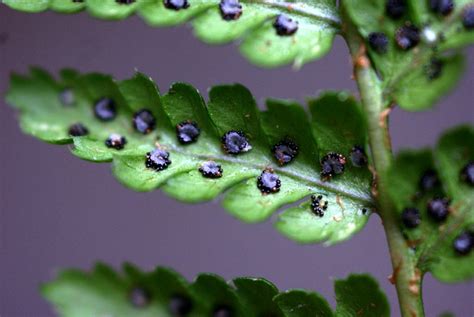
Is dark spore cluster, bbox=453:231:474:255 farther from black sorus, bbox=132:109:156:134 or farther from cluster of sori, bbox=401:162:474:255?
black sorus, bbox=132:109:156:134

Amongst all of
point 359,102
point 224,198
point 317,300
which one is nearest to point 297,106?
point 359,102

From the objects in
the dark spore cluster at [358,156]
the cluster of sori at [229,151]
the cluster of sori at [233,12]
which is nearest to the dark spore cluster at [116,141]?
the cluster of sori at [229,151]

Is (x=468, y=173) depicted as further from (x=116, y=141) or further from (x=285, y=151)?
(x=116, y=141)

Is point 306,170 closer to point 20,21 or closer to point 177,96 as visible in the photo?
Answer: point 177,96

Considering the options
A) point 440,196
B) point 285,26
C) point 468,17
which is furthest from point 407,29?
point 440,196

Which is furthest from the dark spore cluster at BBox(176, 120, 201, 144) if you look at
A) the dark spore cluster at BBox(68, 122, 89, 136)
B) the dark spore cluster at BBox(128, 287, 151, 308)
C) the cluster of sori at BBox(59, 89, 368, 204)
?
the dark spore cluster at BBox(128, 287, 151, 308)

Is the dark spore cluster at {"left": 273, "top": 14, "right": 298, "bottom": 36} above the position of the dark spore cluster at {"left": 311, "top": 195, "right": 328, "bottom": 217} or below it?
above
